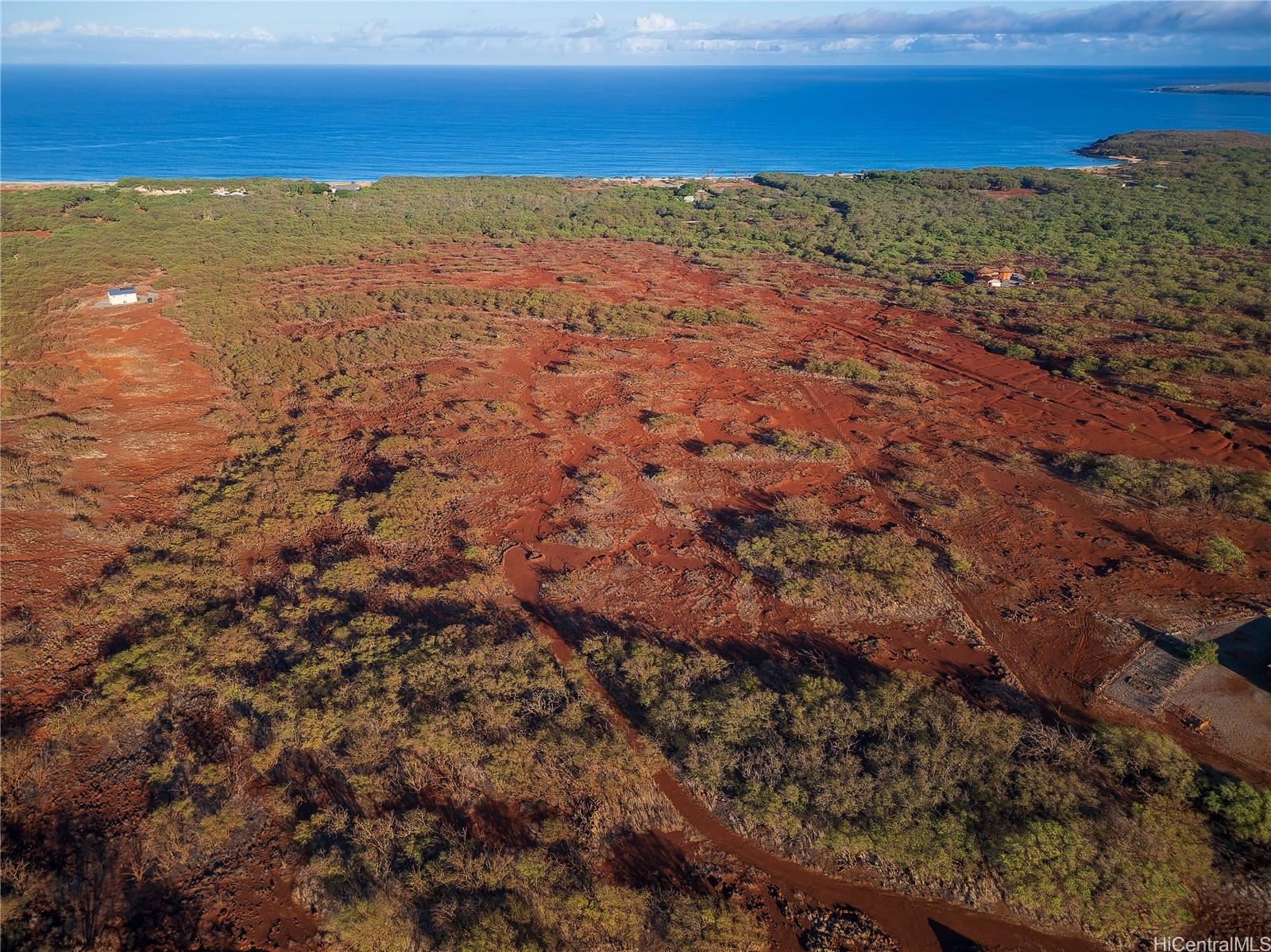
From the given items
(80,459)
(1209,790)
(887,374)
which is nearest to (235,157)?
(80,459)

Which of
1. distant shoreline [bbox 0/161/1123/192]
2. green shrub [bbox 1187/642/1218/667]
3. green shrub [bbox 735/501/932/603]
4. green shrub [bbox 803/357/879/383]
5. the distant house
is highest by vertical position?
distant shoreline [bbox 0/161/1123/192]

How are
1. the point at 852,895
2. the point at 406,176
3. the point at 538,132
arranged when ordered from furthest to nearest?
the point at 538,132, the point at 406,176, the point at 852,895

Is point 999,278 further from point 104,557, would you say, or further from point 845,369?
point 104,557

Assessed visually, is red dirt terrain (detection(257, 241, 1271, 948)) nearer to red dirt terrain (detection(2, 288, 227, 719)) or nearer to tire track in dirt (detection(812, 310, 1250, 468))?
tire track in dirt (detection(812, 310, 1250, 468))

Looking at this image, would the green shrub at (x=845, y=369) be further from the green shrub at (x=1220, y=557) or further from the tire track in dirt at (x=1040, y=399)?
the green shrub at (x=1220, y=557)

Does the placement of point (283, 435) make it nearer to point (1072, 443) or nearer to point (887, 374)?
point (887, 374)

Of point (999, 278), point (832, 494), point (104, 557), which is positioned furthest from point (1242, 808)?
point (999, 278)

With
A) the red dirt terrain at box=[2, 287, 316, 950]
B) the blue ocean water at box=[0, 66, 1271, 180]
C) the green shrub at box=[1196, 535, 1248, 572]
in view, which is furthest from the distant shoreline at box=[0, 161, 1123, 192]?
the green shrub at box=[1196, 535, 1248, 572]
